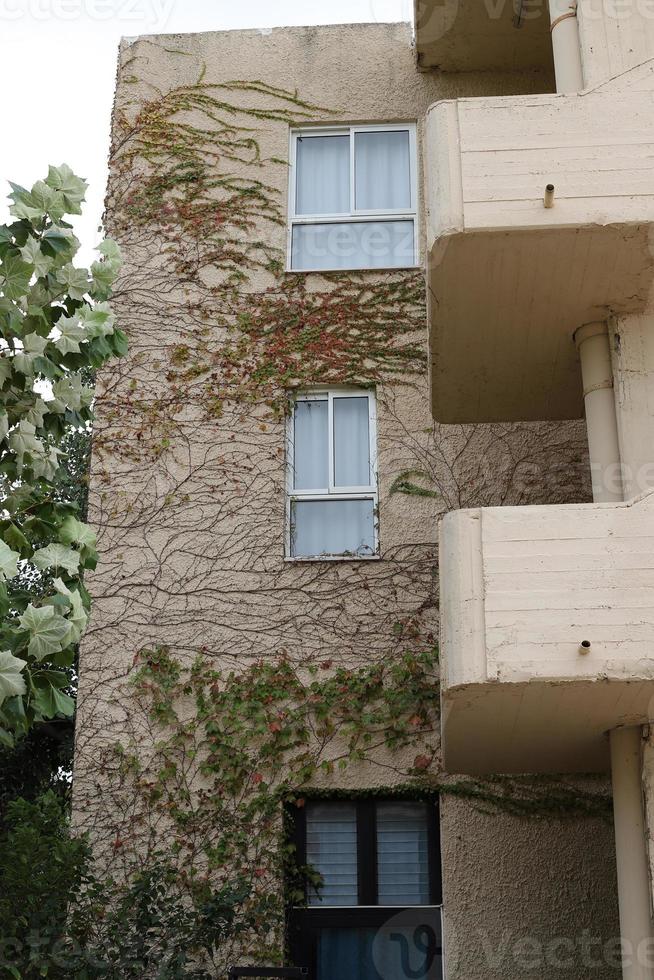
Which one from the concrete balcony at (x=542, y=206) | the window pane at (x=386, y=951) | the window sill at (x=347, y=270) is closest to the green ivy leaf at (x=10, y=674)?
the concrete balcony at (x=542, y=206)

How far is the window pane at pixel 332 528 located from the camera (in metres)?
10.4

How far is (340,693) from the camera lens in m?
9.71

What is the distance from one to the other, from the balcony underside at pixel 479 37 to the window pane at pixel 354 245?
178 cm

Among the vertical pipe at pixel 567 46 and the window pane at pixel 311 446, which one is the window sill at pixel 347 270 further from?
the vertical pipe at pixel 567 46

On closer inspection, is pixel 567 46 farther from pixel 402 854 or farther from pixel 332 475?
pixel 402 854

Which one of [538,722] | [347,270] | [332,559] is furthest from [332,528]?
[538,722]

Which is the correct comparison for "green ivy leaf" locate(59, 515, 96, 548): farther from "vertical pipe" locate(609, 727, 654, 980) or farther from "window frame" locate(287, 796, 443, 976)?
"window frame" locate(287, 796, 443, 976)

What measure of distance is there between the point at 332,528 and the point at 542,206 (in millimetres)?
4051

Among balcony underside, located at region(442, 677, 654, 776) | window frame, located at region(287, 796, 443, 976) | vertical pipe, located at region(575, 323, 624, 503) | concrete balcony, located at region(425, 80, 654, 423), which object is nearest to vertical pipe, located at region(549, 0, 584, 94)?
concrete balcony, located at region(425, 80, 654, 423)

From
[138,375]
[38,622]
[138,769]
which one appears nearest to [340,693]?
[138,769]

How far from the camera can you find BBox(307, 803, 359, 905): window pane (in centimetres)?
938

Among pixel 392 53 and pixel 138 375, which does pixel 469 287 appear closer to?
pixel 138 375

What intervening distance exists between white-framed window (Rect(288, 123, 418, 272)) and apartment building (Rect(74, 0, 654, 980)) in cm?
3

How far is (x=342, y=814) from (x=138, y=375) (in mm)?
4250
